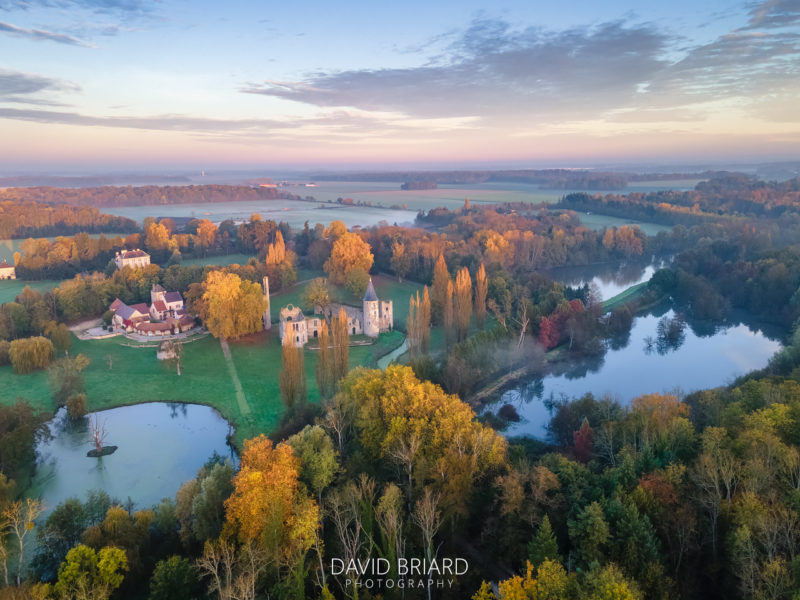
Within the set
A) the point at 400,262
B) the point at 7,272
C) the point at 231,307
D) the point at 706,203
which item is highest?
the point at 706,203

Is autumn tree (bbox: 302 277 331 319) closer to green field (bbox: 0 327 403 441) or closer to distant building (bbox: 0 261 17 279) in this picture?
green field (bbox: 0 327 403 441)

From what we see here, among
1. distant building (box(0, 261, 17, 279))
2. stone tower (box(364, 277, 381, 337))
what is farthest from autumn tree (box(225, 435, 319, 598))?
distant building (box(0, 261, 17, 279))

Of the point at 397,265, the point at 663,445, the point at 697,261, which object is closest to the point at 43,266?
the point at 397,265

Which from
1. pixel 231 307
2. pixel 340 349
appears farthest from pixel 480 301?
pixel 231 307

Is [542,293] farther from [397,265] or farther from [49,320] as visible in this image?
[49,320]

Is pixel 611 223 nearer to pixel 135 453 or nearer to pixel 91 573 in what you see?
pixel 135 453
